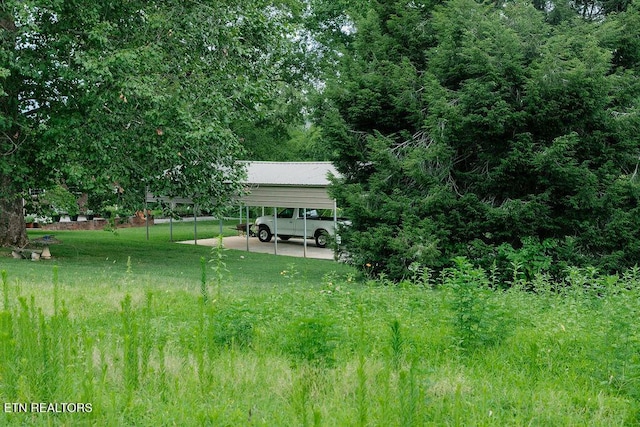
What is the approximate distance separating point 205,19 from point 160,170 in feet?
13.9

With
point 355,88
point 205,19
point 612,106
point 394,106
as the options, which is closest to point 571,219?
point 612,106

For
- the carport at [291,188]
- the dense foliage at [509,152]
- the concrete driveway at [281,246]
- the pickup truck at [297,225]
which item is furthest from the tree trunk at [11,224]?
the pickup truck at [297,225]

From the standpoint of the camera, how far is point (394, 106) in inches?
605

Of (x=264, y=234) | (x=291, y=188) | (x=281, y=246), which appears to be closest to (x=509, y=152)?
(x=291, y=188)

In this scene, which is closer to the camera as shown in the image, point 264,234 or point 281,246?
point 281,246

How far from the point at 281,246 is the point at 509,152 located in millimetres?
16365

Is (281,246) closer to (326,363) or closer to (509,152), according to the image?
(509,152)

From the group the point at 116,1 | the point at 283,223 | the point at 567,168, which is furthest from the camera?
the point at 283,223

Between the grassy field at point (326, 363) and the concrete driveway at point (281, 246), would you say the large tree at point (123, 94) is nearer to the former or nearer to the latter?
the concrete driveway at point (281, 246)

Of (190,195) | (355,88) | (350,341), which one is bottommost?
(350,341)

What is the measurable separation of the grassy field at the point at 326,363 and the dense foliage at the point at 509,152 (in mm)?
6350

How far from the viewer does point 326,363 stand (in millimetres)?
4633

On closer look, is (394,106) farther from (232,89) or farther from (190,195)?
(190,195)

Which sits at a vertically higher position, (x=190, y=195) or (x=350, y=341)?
(x=190, y=195)
